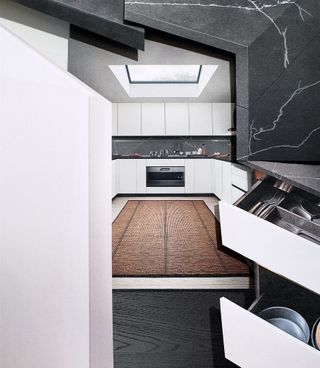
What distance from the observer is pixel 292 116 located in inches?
55.4

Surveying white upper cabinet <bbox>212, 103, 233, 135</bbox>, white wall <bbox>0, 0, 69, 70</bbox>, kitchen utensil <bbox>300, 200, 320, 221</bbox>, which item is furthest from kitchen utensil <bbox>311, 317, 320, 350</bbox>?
white upper cabinet <bbox>212, 103, 233, 135</bbox>

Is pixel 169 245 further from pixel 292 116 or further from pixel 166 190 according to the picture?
pixel 166 190

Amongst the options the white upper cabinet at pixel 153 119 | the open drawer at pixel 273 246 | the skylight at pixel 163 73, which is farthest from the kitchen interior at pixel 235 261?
the white upper cabinet at pixel 153 119

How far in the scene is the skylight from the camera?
13.7ft

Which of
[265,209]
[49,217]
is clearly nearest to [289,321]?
[265,209]

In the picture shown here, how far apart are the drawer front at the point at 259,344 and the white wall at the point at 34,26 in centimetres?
154

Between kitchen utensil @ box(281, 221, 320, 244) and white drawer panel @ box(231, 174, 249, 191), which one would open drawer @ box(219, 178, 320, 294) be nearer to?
kitchen utensil @ box(281, 221, 320, 244)

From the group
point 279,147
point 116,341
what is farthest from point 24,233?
point 279,147

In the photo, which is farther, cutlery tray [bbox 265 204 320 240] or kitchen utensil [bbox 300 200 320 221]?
kitchen utensil [bbox 300 200 320 221]

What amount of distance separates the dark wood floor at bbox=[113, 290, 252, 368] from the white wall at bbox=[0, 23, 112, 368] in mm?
144

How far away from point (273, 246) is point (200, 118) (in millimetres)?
4513

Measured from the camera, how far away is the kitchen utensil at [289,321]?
1086mm

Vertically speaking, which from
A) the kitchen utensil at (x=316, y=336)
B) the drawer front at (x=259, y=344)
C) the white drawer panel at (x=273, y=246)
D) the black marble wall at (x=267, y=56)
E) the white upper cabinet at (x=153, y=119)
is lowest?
the kitchen utensil at (x=316, y=336)

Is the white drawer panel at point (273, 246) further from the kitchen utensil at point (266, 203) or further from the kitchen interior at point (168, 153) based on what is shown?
the kitchen interior at point (168, 153)
